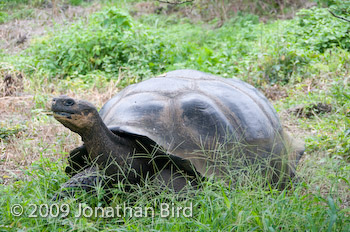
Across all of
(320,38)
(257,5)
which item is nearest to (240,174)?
(320,38)

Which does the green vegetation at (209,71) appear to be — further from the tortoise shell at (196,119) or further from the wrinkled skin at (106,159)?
the tortoise shell at (196,119)

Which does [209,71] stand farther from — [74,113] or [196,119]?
[74,113]

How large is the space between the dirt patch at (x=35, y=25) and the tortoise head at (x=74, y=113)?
19.9 ft

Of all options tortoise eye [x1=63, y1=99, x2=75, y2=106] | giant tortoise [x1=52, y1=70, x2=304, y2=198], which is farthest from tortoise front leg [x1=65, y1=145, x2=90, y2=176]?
tortoise eye [x1=63, y1=99, x2=75, y2=106]

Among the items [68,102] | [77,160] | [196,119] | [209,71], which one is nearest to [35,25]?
[209,71]

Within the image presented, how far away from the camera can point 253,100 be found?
9.95ft

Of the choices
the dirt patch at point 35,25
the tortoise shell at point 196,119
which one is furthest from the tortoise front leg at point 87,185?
the dirt patch at point 35,25

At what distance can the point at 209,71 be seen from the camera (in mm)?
6020

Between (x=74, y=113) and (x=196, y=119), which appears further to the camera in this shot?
(x=196, y=119)

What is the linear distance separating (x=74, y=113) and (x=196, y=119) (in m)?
0.76

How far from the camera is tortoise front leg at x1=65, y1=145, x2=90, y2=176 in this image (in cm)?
250

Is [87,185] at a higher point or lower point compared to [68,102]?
lower

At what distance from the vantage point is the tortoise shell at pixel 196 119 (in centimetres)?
251

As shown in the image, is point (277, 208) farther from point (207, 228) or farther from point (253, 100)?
point (253, 100)
